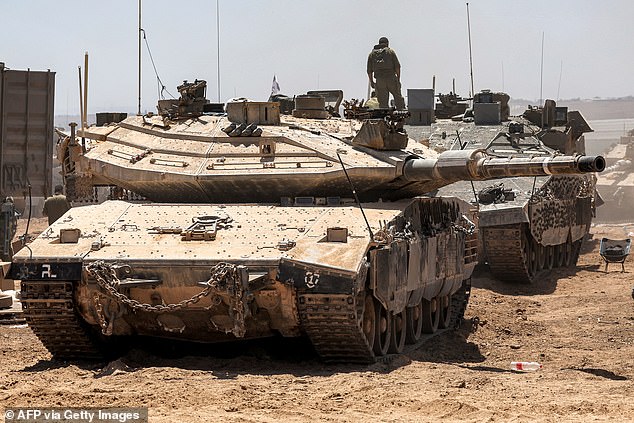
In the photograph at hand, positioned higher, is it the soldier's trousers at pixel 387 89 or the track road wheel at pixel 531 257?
the soldier's trousers at pixel 387 89

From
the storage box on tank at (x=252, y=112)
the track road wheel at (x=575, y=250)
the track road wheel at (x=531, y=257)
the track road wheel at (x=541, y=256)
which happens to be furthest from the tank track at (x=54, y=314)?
the track road wheel at (x=575, y=250)

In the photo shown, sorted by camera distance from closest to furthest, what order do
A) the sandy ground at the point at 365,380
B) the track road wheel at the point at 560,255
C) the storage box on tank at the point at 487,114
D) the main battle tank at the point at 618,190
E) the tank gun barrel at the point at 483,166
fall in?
1. the sandy ground at the point at 365,380
2. the tank gun barrel at the point at 483,166
3. the track road wheel at the point at 560,255
4. the storage box on tank at the point at 487,114
5. the main battle tank at the point at 618,190

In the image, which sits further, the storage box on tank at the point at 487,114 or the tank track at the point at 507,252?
the storage box on tank at the point at 487,114

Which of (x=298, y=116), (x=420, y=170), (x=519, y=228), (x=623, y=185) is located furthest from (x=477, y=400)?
(x=623, y=185)

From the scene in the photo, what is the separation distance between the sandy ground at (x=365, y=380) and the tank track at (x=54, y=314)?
0.89ft

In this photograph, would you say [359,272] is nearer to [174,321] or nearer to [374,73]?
[174,321]

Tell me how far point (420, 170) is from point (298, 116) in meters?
2.83

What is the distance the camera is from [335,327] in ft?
41.8

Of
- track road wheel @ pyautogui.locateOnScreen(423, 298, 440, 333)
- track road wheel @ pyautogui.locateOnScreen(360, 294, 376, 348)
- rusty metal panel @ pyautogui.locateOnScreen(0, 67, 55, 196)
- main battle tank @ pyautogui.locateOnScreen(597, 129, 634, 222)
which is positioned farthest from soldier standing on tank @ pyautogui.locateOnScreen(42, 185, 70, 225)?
main battle tank @ pyautogui.locateOnScreen(597, 129, 634, 222)

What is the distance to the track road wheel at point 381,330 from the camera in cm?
1398

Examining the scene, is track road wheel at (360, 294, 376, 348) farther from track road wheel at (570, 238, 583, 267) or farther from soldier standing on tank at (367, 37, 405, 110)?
A: track road wheel at (570, 238, 583, 267)

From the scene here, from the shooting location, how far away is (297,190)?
48.7 feet

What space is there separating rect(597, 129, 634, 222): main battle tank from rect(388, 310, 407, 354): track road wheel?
104 feet

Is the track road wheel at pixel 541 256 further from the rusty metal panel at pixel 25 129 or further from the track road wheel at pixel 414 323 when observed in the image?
the rusty metal panel at pixel 25 129
